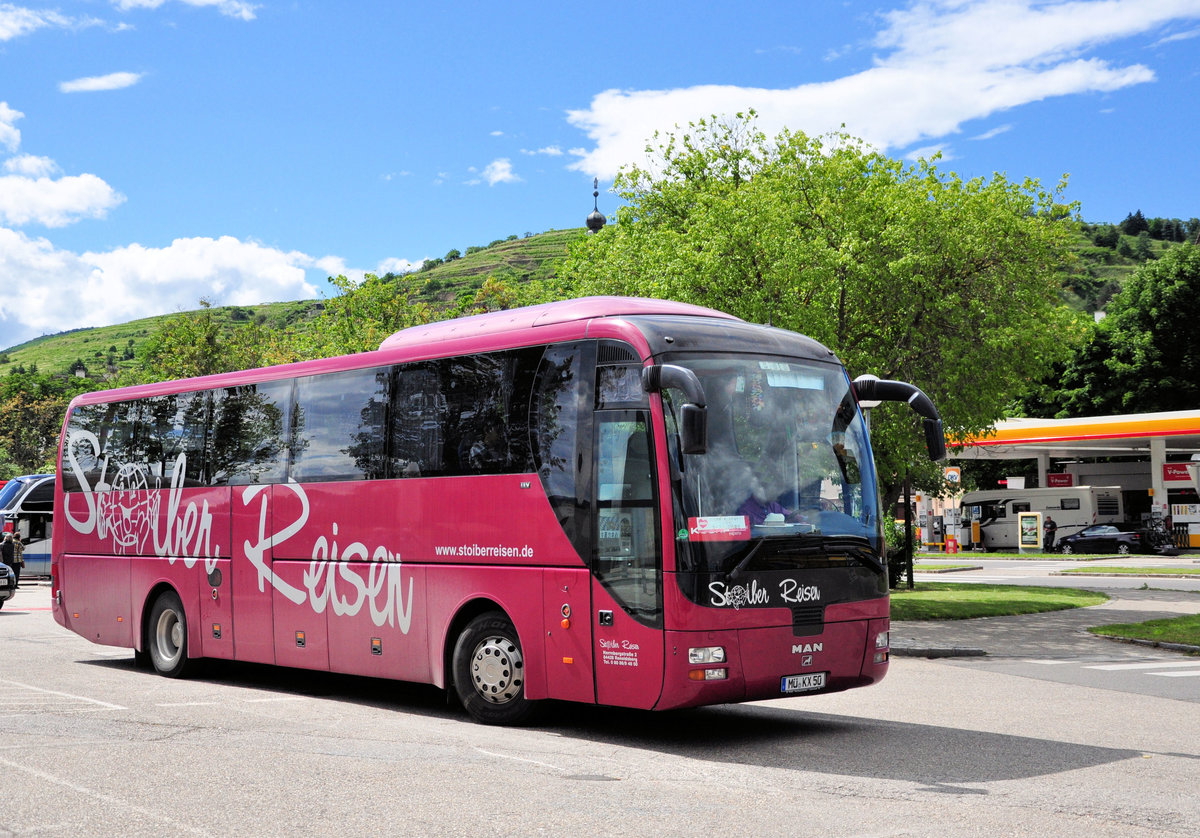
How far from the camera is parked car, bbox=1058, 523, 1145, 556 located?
52.0 meters

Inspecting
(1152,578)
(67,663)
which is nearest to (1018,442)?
(1152,578)

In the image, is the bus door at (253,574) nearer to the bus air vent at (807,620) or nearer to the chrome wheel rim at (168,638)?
the chrome wheel rim at (168,638)

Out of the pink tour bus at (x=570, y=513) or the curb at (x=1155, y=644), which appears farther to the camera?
the curb at (x=1155, y=644)

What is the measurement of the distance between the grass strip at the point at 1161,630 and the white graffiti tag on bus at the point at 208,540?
12.5 metres

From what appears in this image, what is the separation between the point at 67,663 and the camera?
1596 centimetres

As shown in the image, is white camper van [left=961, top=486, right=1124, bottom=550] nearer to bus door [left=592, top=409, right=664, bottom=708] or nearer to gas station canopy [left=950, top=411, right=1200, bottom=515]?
gas station canopy [left=950, top=411, right=1200, bottom=515]

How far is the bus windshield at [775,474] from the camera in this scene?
9.15m

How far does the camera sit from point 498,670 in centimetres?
1035

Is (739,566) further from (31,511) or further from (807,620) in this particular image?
(31,511)

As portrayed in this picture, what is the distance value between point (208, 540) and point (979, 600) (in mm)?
17470

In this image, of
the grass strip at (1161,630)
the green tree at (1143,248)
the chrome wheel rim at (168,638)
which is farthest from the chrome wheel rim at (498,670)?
the green tree at (1143,248)

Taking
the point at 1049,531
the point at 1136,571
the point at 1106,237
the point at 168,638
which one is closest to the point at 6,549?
the point at 168,638

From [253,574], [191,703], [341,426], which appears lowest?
[191,703]

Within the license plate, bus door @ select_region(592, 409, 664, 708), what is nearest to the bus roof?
bus door @ select_region(592, 409, 664, 708)
